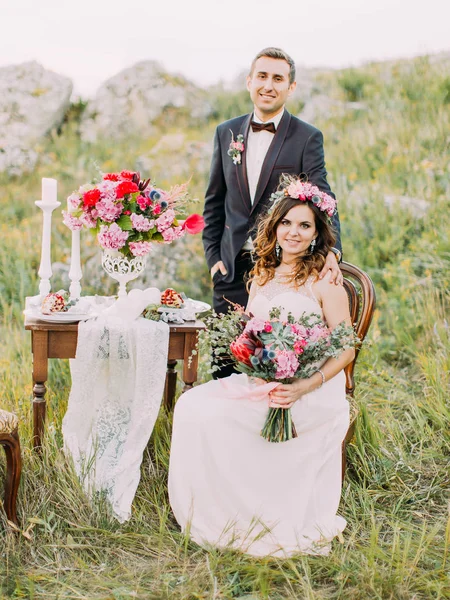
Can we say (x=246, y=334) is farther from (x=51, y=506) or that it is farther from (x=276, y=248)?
(x=51, y=506)

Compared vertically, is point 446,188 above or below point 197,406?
above

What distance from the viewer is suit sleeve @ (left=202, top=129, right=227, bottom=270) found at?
4.26 meters

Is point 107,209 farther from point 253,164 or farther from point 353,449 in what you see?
point 353,449

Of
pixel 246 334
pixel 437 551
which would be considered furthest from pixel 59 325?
pixel 437 551

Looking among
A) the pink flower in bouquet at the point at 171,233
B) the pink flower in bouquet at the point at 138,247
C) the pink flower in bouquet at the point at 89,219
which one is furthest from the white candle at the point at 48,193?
the pink flower in bouquet at the point at 171,233

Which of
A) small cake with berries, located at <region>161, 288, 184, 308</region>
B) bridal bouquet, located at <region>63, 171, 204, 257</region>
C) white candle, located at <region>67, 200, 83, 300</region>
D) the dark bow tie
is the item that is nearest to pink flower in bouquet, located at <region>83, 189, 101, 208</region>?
bridal bouquet, located at <region>63, 171, 204, 257</region>

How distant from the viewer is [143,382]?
364 cm

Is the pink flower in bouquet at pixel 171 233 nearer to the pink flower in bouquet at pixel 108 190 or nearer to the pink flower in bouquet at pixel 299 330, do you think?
the pink flower in bouquet at pixel 108 190

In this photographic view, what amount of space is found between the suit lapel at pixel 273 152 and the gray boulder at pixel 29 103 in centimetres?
618

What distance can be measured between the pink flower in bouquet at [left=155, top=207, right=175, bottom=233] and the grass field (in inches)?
45.7

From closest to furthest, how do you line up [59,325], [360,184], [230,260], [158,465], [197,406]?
[197,406]
[59,325]
[158,465]
[230,260]
[360,184]

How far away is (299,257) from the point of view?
3.55 metres

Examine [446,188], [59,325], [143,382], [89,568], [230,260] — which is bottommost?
[89,568]

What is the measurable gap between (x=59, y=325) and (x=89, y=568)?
3.96ft
